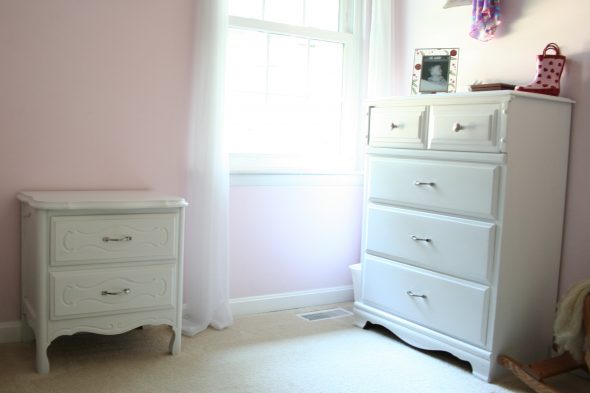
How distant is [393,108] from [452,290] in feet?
2.81

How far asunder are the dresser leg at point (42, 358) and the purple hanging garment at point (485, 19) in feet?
7.58

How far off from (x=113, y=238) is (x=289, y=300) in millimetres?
1220

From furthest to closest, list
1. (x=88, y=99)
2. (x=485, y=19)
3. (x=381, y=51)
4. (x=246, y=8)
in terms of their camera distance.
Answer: (x=381, y=51)
(x=246, y=8)
(x=485, y=19)
(x=88, y=99)

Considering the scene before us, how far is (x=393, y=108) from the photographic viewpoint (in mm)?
2711

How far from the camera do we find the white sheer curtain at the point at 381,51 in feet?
10.7

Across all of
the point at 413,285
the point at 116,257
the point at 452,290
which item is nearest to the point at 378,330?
the point at 413,285

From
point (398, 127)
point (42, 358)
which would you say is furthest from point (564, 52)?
point (42, 358)

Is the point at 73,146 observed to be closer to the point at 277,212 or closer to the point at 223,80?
the point at 223,80

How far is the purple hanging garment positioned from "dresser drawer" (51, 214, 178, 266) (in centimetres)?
165

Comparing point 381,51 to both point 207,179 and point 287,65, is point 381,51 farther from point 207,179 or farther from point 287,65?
point 207,179

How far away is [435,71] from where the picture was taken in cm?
284

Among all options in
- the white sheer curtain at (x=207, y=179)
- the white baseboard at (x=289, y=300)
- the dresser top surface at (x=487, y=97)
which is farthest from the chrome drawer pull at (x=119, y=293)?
the dresser top surface at (x=487, y=97)

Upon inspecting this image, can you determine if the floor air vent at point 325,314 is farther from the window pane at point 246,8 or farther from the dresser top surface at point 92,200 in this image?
the window pane at point 246,8

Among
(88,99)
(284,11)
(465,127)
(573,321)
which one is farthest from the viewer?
(284,11)
